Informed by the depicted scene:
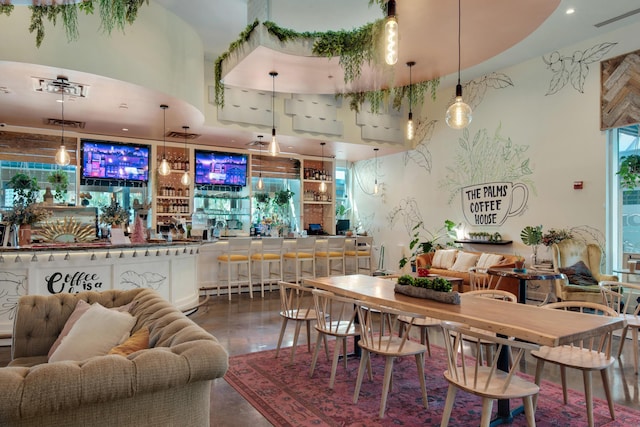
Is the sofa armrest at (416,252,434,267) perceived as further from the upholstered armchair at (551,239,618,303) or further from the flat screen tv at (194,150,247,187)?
the flat screen tv at (194,150,247,187)

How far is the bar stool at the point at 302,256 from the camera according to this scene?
8758mm

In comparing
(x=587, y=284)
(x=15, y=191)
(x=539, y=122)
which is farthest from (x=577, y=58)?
(x=15, y=191)

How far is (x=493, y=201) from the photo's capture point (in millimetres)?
8359

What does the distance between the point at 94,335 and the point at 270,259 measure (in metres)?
5.91

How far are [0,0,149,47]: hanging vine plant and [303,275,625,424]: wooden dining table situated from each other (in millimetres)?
4080

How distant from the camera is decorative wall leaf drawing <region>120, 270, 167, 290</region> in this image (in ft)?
18.1

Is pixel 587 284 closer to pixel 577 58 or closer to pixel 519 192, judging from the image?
pixel 519 192

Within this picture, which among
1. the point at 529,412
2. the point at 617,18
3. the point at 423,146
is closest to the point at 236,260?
the point at 423,146

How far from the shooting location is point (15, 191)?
746 centimetres

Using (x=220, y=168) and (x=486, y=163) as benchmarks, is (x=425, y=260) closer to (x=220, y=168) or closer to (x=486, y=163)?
(x=486, y=163)

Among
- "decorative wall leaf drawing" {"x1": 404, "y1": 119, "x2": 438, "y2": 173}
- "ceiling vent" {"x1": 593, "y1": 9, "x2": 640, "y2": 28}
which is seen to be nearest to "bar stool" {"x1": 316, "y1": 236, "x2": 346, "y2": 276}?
"decorative wall leaf drawing" {"x1": 404, "y1": 119, "x2": 438, "y2": 173}

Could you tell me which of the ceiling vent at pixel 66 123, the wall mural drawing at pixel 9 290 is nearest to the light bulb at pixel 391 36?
the wall mural drawing at pixel 9 290

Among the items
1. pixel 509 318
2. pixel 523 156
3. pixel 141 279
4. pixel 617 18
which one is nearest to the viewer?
pixel 509 318

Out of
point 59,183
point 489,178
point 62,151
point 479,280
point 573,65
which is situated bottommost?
point 479,280
